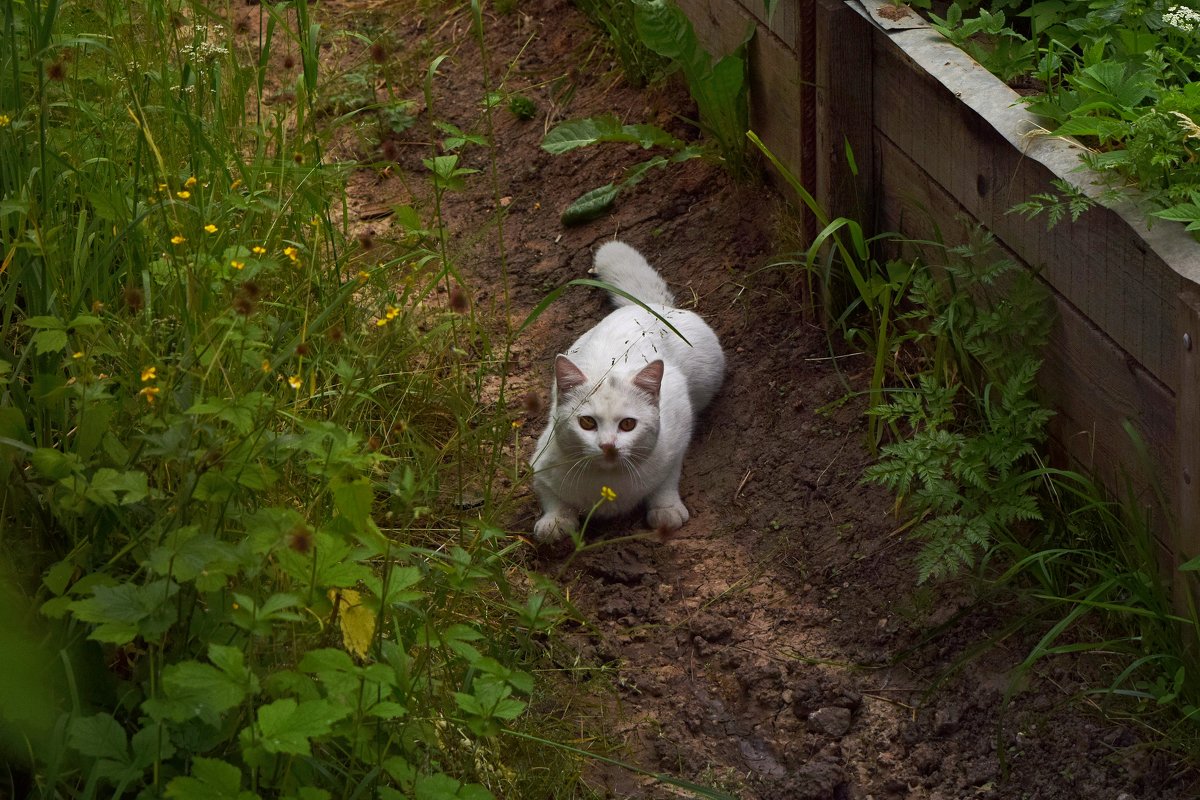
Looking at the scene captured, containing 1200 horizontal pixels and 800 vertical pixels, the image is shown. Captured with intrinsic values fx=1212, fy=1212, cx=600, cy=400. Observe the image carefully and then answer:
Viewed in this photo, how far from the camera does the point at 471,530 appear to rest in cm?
297

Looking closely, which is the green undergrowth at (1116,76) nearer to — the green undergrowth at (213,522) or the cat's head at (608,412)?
the cat's head at (608,412)

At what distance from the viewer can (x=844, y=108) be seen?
3.25 metres

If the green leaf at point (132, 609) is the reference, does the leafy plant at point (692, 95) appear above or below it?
below

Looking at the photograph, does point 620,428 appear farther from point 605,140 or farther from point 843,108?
point 605,140

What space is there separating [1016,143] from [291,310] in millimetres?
1709

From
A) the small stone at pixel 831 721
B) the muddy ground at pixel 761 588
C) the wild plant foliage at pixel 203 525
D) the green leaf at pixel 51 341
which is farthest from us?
the small stone at pixel 831 721

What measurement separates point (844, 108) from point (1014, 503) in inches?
48.7

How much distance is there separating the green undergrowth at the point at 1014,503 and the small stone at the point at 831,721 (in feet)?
1.11

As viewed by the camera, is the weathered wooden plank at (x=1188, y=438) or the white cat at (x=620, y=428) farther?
the white cat at (x=620, y=428)

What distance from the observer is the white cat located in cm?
319

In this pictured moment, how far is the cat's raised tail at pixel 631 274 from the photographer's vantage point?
3773 millimetres

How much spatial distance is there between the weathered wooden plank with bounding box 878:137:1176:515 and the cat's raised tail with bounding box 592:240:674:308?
42.8 inches

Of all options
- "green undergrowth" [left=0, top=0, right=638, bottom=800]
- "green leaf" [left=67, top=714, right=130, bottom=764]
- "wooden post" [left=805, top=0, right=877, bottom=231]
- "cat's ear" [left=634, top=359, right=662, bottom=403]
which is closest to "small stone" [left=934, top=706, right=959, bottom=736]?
"green undergrowth" [left=0, top=0, right=638, bottom=800]

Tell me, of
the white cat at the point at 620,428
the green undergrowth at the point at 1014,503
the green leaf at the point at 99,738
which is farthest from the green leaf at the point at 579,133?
the green leaf at the point at 99,738
